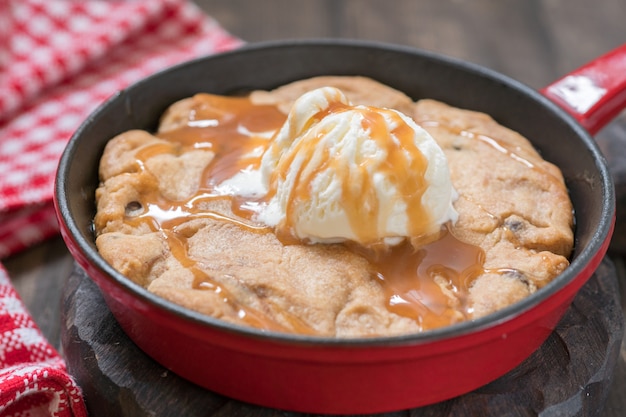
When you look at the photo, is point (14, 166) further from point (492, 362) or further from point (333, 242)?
point (492, 362)

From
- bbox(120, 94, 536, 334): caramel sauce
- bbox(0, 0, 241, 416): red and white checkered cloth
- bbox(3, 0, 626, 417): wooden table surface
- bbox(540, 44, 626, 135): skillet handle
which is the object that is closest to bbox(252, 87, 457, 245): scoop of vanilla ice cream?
bbox(120, 94, 536, 334): caramel sauce

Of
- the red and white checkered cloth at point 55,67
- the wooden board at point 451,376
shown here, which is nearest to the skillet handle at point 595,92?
the wooden board at point 451,376

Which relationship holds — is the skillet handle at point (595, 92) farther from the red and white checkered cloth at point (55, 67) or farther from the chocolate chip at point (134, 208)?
the red and white checkered cloth at point (55, 67)

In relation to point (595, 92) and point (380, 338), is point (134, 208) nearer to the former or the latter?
point (380, 338)

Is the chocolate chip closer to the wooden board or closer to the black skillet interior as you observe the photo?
the black skillet interior

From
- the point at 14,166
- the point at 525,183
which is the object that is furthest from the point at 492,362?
the point at 14,166

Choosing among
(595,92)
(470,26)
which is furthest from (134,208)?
(470,26)
